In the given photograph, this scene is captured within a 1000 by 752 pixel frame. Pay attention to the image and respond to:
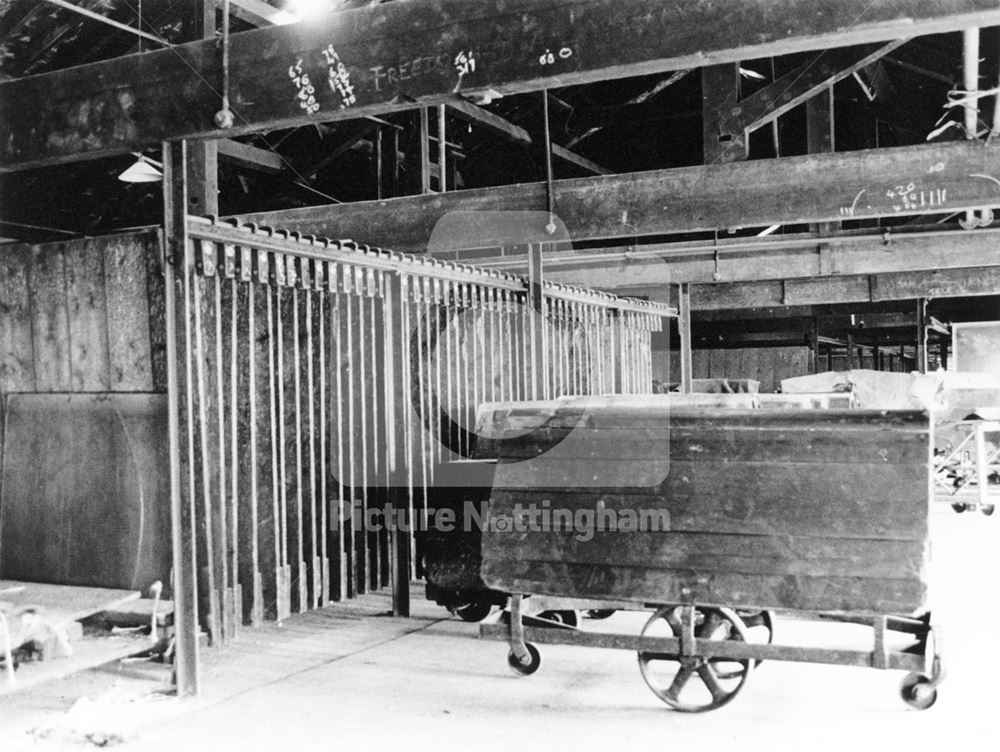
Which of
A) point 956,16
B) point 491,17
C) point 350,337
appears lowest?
point 350,337

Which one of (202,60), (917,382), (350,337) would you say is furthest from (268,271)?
(917,382)

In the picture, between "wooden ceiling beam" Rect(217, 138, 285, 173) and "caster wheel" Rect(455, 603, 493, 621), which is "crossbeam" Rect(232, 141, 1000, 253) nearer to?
"wooden ceiling beam" Rect(217, 138, 285, 173)

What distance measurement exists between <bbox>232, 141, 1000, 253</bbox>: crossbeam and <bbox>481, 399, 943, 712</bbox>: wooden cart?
229cm

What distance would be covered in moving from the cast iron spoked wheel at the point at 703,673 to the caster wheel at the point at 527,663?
514 millimetres

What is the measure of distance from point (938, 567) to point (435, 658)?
4.27 m

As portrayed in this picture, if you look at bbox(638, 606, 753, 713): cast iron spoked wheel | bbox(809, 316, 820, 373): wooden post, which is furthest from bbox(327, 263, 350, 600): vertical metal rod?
bbox(809, 316, 820, 373): wooden post

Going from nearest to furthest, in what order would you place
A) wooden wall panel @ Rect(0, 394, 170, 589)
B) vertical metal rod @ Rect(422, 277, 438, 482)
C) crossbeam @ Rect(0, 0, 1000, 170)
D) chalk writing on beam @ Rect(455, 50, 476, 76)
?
crossbeam @ Rect(0, 0, 1000, 170)
chalk writing on beam @ Rect(455, 50, 476, 76)
wooden wall panel @ Rect(0, 394, 170, 589)
vertical metal rod @ Rect(422, 277, 438, 482)

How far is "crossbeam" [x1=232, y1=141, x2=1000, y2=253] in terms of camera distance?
541 cm

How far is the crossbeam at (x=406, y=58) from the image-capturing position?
3023 mm

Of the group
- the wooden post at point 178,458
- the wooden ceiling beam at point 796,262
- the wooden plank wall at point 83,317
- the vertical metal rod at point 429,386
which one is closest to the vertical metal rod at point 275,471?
the wooden plank wall at point 83,317

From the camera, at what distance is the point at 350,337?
5531 mm

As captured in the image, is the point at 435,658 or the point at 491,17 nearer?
the point at 491,17

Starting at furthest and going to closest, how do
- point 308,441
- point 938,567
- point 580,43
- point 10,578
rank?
point 938,567
point 308,441
point 10,578
point 580,43

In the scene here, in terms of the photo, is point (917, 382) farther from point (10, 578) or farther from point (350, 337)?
point (10, 578)
